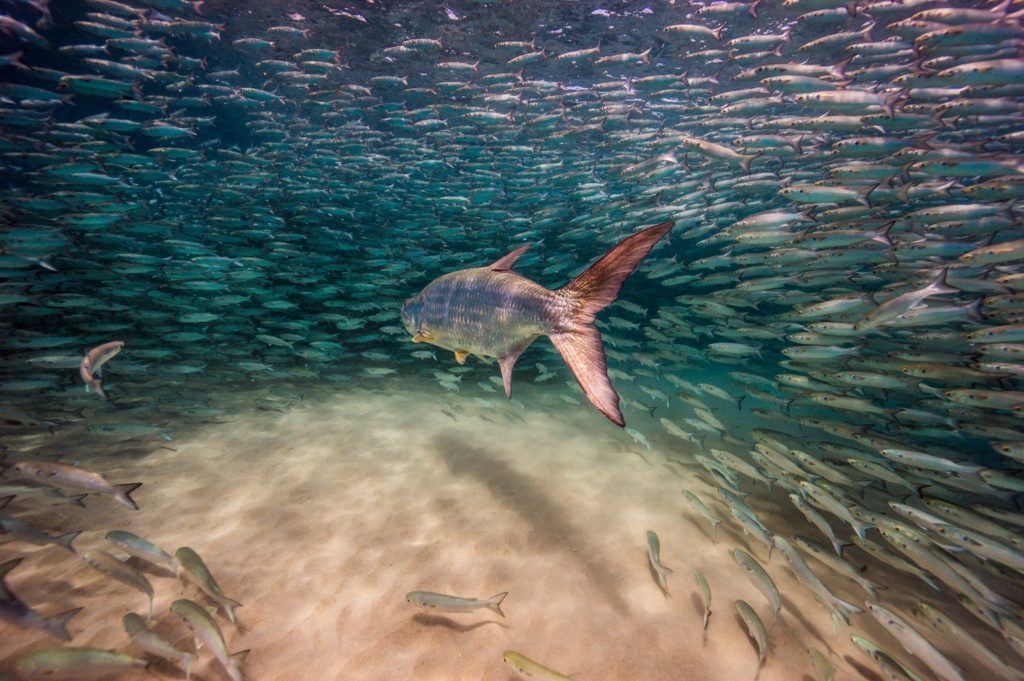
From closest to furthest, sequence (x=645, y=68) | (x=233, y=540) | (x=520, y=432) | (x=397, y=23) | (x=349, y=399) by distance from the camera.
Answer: (x=233, y=540) < (x=520, y=432) < (x=349, y=399) < (x=397, y=23) < (x=645, y=68)

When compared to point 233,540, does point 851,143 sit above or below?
above

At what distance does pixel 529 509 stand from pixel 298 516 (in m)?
2.80

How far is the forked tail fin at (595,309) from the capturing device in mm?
2225

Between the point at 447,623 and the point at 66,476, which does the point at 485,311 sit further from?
the point at 66,476

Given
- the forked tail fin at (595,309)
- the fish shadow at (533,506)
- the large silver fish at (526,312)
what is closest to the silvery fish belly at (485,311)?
the large silver fish at (526,312)

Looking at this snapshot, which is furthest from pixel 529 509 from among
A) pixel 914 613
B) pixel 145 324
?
pixel 145 324

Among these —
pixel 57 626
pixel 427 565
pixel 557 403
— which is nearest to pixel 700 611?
pixel 427 565

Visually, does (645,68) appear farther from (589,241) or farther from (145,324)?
(145,324)

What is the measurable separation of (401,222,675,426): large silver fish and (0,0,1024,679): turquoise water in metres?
2.22

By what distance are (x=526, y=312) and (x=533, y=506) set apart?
10.1 feet

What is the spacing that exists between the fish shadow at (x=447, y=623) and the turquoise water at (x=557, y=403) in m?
0.02

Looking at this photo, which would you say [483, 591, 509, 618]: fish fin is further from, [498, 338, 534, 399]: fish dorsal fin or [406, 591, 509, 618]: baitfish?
[498, 338, 534, 399]: fish dorsal fin

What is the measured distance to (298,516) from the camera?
14.5 feet

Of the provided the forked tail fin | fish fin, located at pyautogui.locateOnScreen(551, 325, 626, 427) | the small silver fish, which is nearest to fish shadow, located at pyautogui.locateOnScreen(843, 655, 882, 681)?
the small silver fish
